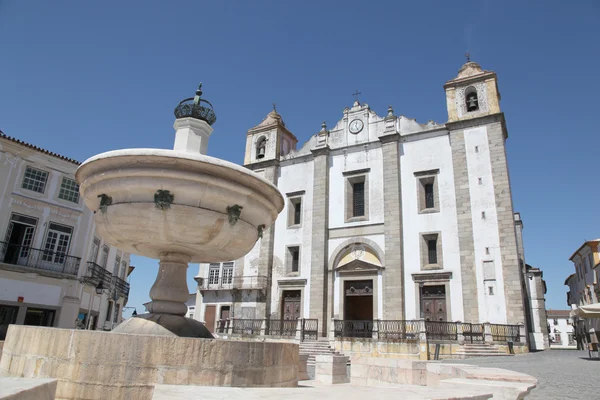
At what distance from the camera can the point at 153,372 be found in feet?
14.3

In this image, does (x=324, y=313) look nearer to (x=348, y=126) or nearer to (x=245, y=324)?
(x=245, y=324)

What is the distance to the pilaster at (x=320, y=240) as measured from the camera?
20.9 m

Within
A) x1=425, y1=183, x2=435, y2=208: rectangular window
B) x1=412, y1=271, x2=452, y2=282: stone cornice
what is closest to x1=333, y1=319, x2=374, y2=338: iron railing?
x1=412, y1=271, x2=452, y2=282: stone cornice

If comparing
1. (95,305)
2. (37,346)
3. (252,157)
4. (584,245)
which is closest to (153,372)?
(37,346)

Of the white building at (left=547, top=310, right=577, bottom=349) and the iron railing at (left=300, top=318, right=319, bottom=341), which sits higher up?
the white building at (left=547, top=310, right=577, bottom=349)

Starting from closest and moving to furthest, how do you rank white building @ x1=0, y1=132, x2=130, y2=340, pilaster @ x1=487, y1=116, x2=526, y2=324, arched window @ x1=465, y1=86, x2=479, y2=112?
white building @ x1=0, y1=132, x2=130, y2=340 → pilaster @ x1=487, y1=116, x2=526, y2=324 → arched window @ x1=465, y1=86, x2=479, y2=112

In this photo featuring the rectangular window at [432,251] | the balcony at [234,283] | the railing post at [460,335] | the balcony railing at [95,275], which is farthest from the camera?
the balcony at [234,283]

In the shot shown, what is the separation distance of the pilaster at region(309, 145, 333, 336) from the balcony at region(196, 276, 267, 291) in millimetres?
3069

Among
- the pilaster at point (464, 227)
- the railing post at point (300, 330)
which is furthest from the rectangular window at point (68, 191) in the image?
the pilaster at point (464, 227)

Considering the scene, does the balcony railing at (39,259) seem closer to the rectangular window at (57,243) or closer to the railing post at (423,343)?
the rectangular window at (57,243)

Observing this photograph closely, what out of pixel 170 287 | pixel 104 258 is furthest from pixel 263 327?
pixel 170 287

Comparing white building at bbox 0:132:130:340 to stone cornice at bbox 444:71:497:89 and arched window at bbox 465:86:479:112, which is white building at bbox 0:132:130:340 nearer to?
stone cornice at bbox 444:71:497:89

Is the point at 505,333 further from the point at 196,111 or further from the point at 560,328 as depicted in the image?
the point at 560,328

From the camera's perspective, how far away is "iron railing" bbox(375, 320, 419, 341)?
58.3 ft
